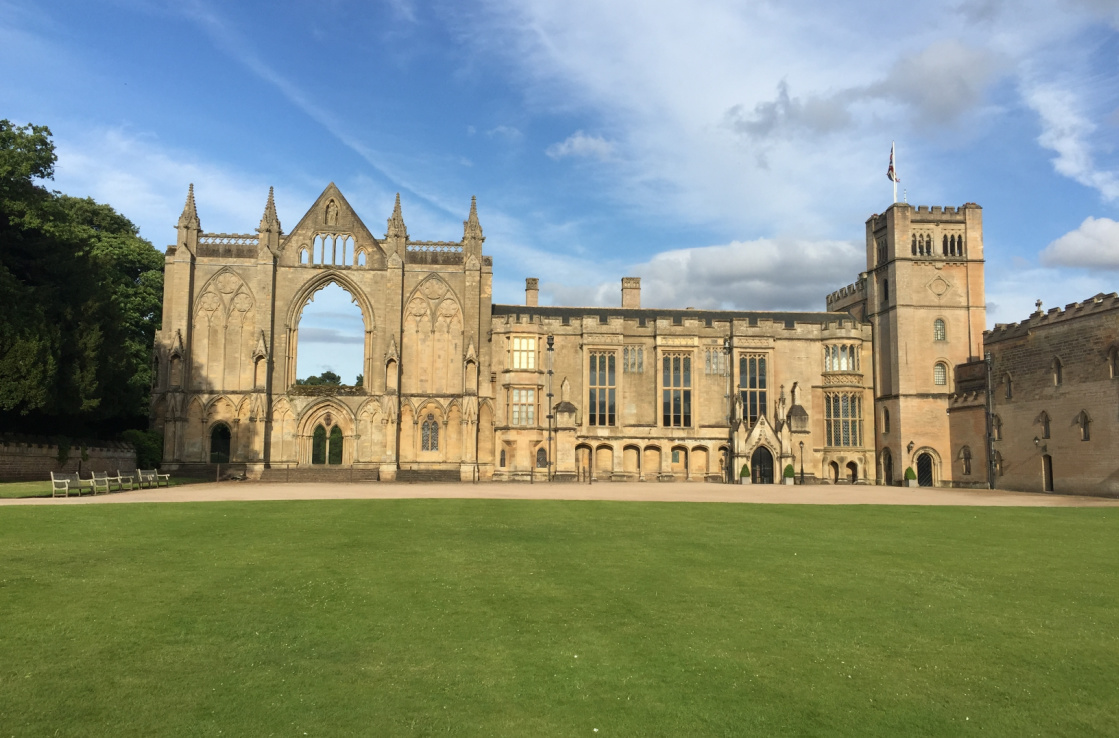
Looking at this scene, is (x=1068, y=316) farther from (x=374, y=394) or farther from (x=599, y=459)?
(x=374, y=394)

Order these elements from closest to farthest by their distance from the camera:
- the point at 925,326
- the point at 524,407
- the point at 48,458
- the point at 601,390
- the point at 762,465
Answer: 1. the point at 48,458
2. the point at 524,407
3. the point at 925,326
4. the point at 762,465
5. the point at 601,390

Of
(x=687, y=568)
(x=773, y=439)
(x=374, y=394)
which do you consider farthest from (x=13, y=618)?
(x=773, y=439)

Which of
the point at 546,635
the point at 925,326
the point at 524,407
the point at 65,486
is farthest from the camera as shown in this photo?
the point at 925,326

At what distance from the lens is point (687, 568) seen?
1366 cm

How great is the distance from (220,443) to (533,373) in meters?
19.5

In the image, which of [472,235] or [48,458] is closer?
[48,458]

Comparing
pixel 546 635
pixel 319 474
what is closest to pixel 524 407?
pixel 319 474

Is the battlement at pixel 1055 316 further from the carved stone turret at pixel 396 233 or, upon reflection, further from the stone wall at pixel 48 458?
the stone wall at pixel 48 458

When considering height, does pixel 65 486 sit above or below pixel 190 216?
below

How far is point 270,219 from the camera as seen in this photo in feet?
168

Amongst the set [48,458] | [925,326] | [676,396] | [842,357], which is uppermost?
[925,326]

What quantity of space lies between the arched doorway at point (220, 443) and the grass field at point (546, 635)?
34117 millimetres

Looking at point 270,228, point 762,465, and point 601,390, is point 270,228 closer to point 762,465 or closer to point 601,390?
point 601,390

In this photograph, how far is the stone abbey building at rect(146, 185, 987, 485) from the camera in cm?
4978
